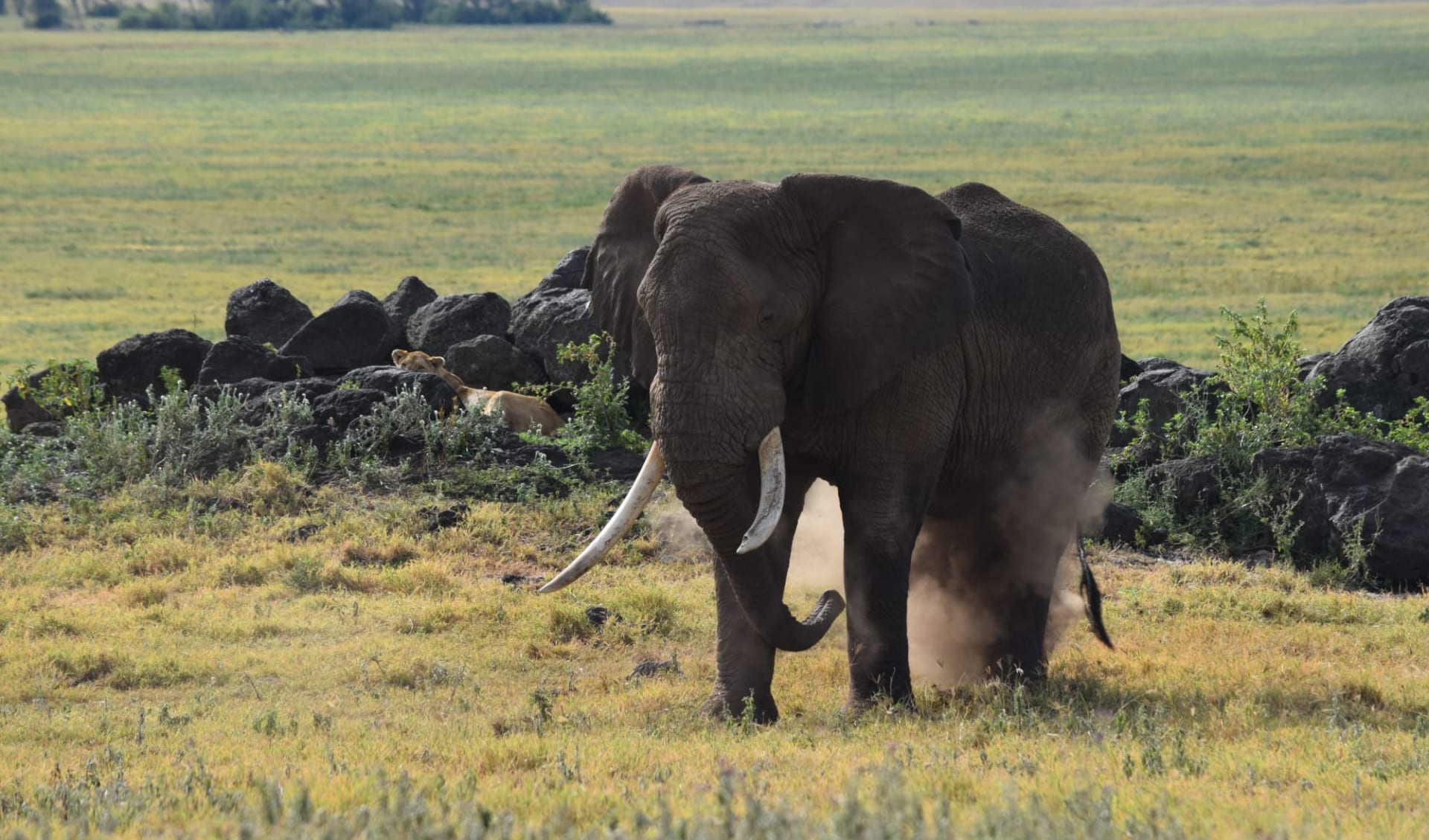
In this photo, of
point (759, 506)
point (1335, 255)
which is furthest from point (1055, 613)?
point (1335, 255)

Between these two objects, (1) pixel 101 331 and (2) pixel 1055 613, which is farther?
(1) pixel 101 331

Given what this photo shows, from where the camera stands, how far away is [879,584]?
29.2ft

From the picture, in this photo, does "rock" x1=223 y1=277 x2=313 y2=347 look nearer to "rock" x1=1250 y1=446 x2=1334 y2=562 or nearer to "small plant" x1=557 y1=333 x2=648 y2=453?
"small plant" x1=557 y1=333 x2=648 y2=453

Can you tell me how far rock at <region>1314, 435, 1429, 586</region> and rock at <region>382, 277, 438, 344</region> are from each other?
9577mm

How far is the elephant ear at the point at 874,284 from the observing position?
8.59m

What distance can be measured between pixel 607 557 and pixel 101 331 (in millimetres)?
14895

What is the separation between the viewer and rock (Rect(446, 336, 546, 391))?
16969 millimetres

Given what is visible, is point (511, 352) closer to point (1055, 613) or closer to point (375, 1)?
point (1055, 613)

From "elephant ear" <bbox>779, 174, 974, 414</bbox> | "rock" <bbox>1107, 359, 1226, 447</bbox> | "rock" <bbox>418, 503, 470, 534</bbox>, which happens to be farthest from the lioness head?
"elephant ear" <bbox>779, 174, 974, 414</bbox>

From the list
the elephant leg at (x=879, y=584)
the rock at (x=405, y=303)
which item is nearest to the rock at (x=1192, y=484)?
the elephant leg at (x=879, y=584)

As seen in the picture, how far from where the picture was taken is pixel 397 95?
300 feet

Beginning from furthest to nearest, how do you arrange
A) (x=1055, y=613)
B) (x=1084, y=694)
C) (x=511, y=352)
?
(x=511, y=352) → (x=1055, y=613) → (x=1084, y=694)

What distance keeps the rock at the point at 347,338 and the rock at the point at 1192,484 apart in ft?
26.9

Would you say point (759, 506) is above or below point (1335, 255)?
above
